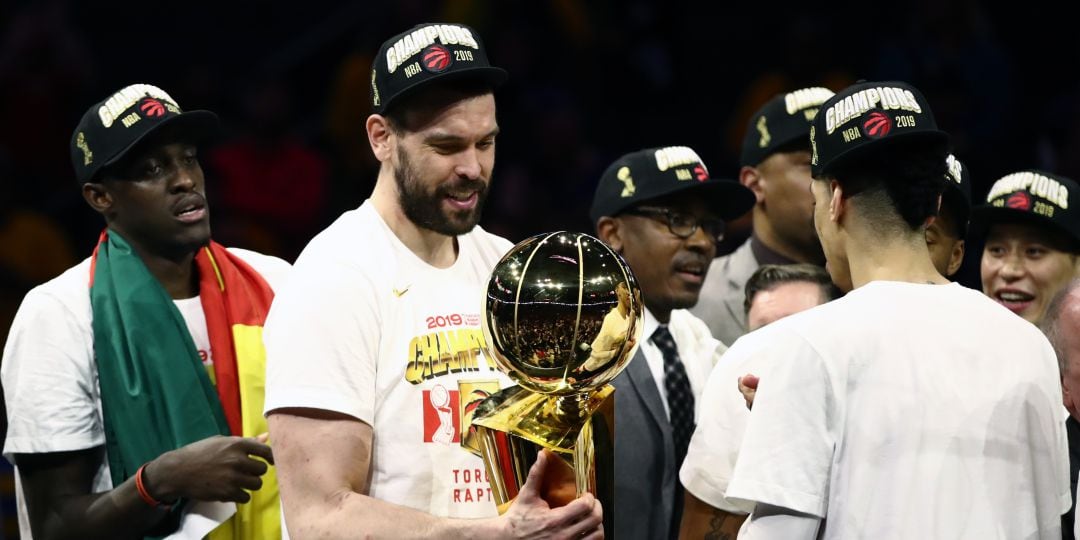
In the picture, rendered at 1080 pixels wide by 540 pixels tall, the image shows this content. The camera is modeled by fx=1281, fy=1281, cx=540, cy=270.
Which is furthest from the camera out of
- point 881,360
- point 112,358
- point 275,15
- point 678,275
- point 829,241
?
point 275,15

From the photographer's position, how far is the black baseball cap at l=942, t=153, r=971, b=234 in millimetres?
3105

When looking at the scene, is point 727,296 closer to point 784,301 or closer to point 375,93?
point 784,301

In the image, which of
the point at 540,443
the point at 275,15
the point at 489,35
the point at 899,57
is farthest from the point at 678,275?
the point at 275,15

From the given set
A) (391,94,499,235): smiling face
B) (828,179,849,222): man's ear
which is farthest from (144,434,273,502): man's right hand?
(828,179,849,222): man's ear

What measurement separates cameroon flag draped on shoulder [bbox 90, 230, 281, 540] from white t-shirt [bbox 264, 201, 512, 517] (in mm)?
743

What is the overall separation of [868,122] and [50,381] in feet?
6.62

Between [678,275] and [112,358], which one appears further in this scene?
[678,275]

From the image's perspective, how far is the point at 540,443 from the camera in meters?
2.11

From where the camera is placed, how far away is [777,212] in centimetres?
407

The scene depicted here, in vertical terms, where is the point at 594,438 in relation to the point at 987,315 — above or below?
below

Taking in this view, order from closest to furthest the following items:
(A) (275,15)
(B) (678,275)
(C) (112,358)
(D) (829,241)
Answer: (D) (829,241)
(C) (112,358)
(B) (678,275)
(A) (275,15)

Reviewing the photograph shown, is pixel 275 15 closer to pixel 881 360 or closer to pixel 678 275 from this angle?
pixel 678 275

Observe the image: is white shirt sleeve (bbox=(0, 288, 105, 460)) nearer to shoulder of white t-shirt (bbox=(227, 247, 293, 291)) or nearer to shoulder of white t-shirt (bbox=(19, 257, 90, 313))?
shoulder of white t-shirt (bbox=(19, 257, 90, 313))

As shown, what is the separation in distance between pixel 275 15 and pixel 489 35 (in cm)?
157
